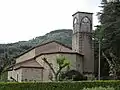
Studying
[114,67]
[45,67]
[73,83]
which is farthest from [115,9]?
[73,83]

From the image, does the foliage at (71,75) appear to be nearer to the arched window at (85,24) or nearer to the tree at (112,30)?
the tree at (112,30)

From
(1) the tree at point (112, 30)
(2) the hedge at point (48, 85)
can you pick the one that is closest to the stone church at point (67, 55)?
(1) the tree at point (112, 30)

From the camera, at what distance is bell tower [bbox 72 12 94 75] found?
5575 cm

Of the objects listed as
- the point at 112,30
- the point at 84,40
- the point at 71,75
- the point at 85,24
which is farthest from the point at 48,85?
the point at 85,24

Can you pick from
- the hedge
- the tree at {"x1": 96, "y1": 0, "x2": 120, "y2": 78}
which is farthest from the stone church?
the hedge

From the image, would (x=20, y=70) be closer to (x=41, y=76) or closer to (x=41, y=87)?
(x=41, y=76)

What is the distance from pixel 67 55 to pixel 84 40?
6.55 m

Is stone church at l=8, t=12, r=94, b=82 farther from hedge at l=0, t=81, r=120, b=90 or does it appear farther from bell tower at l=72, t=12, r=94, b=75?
hedge at l=0, t=81, r=120, b=90

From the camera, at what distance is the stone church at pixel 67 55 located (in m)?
50.5

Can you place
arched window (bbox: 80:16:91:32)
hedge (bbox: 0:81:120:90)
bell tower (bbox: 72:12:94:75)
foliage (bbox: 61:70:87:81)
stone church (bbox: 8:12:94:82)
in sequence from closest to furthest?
hedge (bbox: 0:81:120:90), foliage (bbox: 61:70:87:81), stone church (bbox: 8:12:94:82), bell tower (bbox: 72:12:94:75), arched window (bbox: 80:16:91:32)

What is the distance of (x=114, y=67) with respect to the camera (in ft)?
150

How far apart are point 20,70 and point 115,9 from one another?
16570mm

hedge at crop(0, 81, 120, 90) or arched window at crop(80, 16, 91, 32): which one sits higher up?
arched window at crop(80, 16, 91, 32)

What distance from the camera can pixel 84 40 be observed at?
56219 mm
